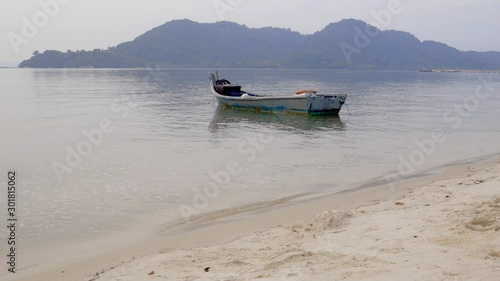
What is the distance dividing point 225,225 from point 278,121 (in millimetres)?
19146

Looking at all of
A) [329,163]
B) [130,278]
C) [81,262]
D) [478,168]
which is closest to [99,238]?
[81,262]

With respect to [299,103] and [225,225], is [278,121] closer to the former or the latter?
[299,103]

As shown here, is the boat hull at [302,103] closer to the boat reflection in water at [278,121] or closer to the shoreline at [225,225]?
the boat reflection in water at [278,121]

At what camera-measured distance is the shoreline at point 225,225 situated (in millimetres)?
7387

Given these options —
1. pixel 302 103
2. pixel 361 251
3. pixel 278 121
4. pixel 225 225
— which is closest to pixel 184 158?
pixel 225 225

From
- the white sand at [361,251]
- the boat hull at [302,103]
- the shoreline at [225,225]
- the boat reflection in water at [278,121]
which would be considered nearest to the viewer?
the white sand at [361,251]

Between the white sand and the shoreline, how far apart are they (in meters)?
0.46

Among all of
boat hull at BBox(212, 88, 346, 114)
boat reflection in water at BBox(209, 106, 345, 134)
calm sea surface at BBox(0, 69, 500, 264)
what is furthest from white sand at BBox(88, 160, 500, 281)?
boat hull at BBox(212, 88, 346, 114)

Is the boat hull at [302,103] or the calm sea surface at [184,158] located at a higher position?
the boat hull at [302,103]

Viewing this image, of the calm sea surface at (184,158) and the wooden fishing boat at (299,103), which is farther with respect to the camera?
the wooden fishing boat at (299,103)

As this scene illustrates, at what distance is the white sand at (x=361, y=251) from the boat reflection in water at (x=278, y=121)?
51.6 ft

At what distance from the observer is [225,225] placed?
9453 mm

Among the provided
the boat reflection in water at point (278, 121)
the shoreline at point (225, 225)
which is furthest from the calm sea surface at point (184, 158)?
the shoreline at point (225, 225)

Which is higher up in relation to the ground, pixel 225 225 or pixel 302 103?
pixel 302 103
